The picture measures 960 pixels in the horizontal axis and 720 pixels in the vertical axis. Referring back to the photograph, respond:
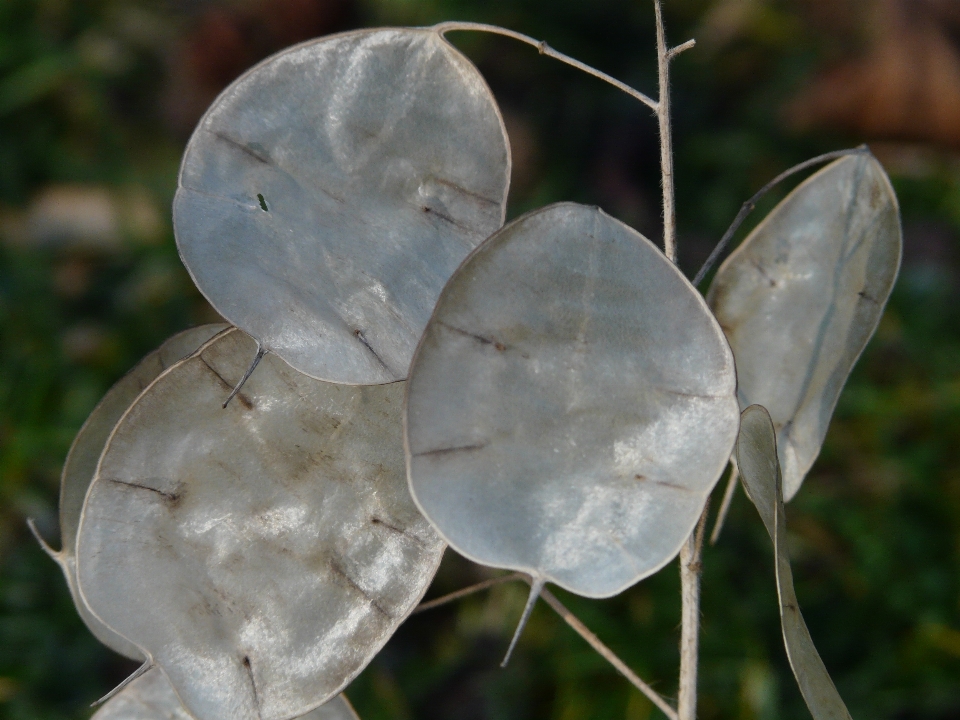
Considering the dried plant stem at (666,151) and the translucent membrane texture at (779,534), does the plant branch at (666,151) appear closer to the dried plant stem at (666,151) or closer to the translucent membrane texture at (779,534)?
the dried plant stem at (666,151)

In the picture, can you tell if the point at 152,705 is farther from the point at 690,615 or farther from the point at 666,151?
the point at 666,151

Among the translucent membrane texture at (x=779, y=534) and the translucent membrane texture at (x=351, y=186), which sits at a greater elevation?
the translucent membrane texture at (x=351, y=186)

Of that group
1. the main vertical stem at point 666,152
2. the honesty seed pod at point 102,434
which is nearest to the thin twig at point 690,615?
the main vertical stem at point 666,152

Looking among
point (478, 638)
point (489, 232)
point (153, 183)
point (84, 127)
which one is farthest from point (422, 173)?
point (84, 127)

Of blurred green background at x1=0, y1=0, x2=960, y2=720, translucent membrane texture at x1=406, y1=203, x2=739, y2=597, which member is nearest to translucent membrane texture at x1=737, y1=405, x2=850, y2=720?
translucent membrane texture at x1=406, y1=203, x2=739, y2=597

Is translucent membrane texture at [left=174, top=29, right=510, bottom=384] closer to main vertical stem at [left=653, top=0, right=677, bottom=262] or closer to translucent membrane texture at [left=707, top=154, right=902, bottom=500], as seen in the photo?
main vertical stem at [left=653, top=0, right=677, bottom=262]

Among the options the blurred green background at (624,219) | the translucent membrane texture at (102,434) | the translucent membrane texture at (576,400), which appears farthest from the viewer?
the blurred green background at (624,219)

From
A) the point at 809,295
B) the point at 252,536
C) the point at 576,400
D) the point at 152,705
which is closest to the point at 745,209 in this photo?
the point at 809,295
